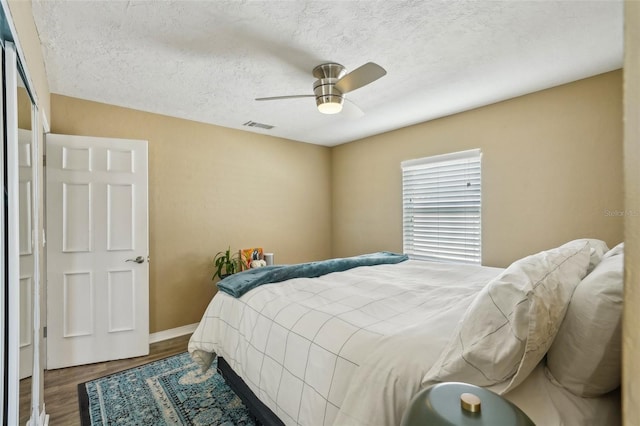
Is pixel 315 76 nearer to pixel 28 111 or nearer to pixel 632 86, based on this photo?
pixel 28 111

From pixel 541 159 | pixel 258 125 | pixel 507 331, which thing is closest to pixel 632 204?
pixel 507 331

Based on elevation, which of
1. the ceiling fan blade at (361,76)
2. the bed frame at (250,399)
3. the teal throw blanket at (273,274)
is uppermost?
the ceiling fan blade at (361,76)

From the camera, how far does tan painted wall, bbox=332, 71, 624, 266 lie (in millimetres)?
2514

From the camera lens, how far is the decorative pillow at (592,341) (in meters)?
0.88

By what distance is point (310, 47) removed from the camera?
2121 mm

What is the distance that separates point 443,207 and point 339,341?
278cm

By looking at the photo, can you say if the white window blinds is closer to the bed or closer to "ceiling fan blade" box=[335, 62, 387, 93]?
the bed

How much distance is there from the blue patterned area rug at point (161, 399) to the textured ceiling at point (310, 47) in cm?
249

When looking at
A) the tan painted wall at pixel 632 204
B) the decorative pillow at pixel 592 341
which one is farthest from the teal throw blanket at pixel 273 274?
the tan painted wall at pixel 632 204

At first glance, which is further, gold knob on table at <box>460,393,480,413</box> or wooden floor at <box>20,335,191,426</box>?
wooden floor at <box>20,335,191,426</box>

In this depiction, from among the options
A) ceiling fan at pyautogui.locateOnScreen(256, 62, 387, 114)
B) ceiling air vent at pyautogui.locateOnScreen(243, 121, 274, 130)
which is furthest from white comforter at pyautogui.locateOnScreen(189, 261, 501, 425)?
ceiling air vent at pyautogui.locateOnScreen(243, 121, 274, 130)

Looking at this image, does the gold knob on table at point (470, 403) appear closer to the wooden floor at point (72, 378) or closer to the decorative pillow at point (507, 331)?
the decorative pillow at point (507, 331)

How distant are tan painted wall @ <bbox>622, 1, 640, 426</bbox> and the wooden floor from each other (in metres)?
2.14

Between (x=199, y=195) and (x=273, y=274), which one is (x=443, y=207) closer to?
(x=273, y=274)
